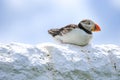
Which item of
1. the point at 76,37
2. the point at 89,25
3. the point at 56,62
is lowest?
the point at 56,62

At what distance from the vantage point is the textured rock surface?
801 centimetres

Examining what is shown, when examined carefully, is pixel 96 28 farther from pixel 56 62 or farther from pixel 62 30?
pixel 56 62

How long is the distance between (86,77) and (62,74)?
20.0 inches

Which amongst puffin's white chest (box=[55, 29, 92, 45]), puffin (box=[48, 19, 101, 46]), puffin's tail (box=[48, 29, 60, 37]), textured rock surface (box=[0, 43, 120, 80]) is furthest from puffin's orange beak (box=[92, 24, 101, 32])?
textured rock surface (box=[0, 43, 120, 80])

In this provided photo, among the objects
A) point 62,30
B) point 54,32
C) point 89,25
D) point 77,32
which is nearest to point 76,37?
point 77,32

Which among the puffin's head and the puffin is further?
the puffin's head

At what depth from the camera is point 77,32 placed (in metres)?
9.93

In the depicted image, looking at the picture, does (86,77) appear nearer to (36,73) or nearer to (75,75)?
(75,75)

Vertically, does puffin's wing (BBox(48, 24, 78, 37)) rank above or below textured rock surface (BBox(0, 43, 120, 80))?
above

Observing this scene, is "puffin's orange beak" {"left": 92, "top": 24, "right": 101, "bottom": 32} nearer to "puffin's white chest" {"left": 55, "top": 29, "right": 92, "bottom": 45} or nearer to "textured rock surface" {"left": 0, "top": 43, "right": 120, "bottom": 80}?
"puffin's white chest" {"left": 55, "top": 29, "right": 92, "bottom": 45}

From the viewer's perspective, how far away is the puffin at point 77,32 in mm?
9750

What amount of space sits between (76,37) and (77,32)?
158mm

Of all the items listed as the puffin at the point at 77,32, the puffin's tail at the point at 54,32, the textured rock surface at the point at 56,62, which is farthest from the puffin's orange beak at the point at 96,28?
the textured rock surface at the point at 56,62

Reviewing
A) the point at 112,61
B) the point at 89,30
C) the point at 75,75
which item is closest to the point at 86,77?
the point at 75,75
